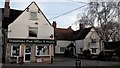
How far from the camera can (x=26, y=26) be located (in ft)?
111

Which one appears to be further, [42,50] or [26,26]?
[42,50]

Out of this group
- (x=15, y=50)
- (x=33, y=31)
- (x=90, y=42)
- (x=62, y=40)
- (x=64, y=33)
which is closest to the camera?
(x=15, y=50)

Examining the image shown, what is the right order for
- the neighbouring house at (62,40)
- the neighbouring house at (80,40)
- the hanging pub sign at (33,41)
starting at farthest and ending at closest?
the neighbouring house at (62,40) < the neighbouring house at (80,40) < the hanging pub sign at (33,41)

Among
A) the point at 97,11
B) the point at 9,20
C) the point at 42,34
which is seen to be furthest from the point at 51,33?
the point at 97,11

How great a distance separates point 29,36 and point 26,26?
1.44 meters

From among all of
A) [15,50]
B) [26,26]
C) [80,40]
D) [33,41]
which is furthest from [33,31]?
[80,40]

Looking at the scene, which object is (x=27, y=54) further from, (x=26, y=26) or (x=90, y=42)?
(x=90, y=42)

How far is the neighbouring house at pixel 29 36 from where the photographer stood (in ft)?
106

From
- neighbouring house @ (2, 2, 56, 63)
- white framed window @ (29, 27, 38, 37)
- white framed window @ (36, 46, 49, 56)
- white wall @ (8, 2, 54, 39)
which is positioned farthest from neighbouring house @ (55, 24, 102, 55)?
white framed window @ (36, 46, 49, 56)

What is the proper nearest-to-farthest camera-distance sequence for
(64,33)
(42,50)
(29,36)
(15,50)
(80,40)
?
(15,50) < (29,36) < (42,50) < (80,40) < (64,33)

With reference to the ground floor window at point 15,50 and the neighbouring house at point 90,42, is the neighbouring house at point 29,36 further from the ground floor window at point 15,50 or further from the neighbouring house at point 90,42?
the neighbouring house at point 90,42

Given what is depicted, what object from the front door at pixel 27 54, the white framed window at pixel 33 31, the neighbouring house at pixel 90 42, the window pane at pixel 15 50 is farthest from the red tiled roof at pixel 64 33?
the window pane at pixel 15 50

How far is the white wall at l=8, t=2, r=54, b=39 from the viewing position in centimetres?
3306

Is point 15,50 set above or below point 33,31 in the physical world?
below
